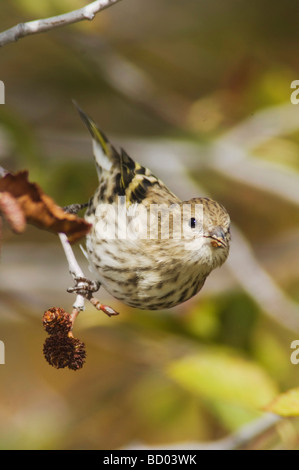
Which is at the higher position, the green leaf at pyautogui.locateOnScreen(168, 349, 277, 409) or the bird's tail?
the bird's tail

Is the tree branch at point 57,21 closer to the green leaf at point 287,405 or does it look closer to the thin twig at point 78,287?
the thin twig at point 78,287

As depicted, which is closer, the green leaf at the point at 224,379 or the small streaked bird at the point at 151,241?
the small streaked bird at the point at 151,241

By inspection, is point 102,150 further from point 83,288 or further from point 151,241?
point 83,288

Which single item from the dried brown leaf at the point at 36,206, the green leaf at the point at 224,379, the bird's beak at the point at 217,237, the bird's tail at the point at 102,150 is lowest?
the dried brown leaf at the point at 36,206

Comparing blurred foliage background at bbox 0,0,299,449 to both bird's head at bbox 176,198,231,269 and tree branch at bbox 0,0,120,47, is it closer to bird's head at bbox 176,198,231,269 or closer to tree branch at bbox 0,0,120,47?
bird's head at bbox 176,198,231,269

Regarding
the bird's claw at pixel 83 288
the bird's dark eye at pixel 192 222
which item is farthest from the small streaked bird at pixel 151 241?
the bird's claw at pixel 83 288

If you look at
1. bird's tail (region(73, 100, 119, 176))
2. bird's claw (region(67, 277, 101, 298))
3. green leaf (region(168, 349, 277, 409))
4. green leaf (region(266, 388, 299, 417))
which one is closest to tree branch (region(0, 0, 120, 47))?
bird's claw (region(67, 277, 101, 298))

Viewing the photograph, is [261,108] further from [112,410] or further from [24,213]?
[24,213]

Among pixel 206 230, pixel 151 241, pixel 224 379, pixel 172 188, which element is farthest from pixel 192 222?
pixel 172 188
